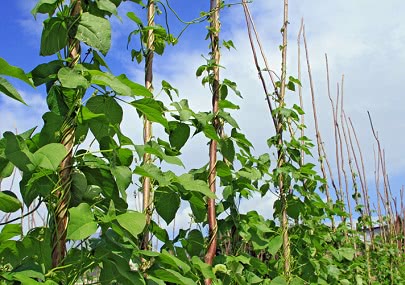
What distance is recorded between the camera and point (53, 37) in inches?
45.8

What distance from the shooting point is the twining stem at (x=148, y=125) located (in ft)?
5.26

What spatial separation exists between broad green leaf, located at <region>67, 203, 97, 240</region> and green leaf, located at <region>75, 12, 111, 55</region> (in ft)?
1.09

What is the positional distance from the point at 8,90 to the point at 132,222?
333 millimetres

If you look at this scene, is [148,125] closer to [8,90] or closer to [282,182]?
[8,90]

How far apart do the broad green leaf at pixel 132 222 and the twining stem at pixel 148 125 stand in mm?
475

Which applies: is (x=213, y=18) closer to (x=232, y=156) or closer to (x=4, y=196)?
(x=232, y=156)

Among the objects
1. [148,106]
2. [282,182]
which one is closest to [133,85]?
[148,106]

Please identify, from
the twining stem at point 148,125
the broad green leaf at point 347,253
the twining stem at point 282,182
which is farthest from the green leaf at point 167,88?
the broad green leaf at point 347,253

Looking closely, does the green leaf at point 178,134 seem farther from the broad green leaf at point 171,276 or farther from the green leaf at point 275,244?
the green leaf at point 275,244

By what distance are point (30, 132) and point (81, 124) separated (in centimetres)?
12

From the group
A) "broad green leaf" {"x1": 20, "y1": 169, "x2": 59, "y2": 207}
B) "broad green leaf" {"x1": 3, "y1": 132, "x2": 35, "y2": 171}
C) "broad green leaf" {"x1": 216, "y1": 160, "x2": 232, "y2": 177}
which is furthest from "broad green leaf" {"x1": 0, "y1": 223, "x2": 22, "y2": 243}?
"broad green leaf" {"x1": 216, "y1": 160, "x2": 232, "y2": 177}

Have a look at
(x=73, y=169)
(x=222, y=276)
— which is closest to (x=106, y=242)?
(x=73, y=169)

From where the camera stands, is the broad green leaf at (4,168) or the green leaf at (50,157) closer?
the green leaf at (50,157)

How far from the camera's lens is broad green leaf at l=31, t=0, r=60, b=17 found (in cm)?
113
